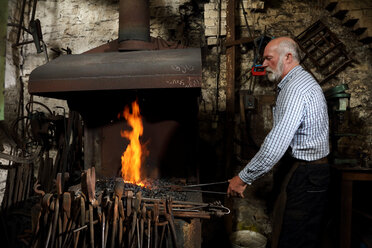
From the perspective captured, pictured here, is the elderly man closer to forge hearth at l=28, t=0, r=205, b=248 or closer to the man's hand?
the man's hand

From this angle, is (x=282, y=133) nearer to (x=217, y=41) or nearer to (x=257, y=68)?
(x=257, y=68)

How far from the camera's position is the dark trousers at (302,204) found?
64.6 inches

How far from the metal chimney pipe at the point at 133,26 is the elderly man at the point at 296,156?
3.96 ft

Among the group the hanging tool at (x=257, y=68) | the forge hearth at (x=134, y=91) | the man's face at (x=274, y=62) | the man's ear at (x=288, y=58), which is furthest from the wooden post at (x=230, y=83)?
the man's ear at (x=288, y=58)

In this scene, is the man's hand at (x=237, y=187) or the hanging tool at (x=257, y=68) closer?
the man's hand at (x=237, y=187)

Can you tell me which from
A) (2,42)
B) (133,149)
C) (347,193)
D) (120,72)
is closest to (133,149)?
(133,149)

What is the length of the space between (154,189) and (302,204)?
1.15m

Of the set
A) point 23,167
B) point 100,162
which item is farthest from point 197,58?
point 23,167

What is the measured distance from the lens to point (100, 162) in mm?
2555

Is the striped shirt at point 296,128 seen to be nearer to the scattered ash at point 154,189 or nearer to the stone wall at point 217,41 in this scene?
the scattered ash at point 154,189

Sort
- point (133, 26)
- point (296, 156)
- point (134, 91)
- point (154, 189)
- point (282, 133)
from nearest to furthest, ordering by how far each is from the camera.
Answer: point (282, 133) < point (296, 156) < point (154, 189) < point (133, 26) < point (134, 91)

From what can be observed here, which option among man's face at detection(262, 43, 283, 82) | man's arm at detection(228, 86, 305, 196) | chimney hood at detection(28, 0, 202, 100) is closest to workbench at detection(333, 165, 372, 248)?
man's arm at detection(228, 86, 305, 196)

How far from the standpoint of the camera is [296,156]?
1656 mm

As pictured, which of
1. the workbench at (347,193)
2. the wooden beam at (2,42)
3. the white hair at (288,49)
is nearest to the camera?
the white hair at (288,49)
